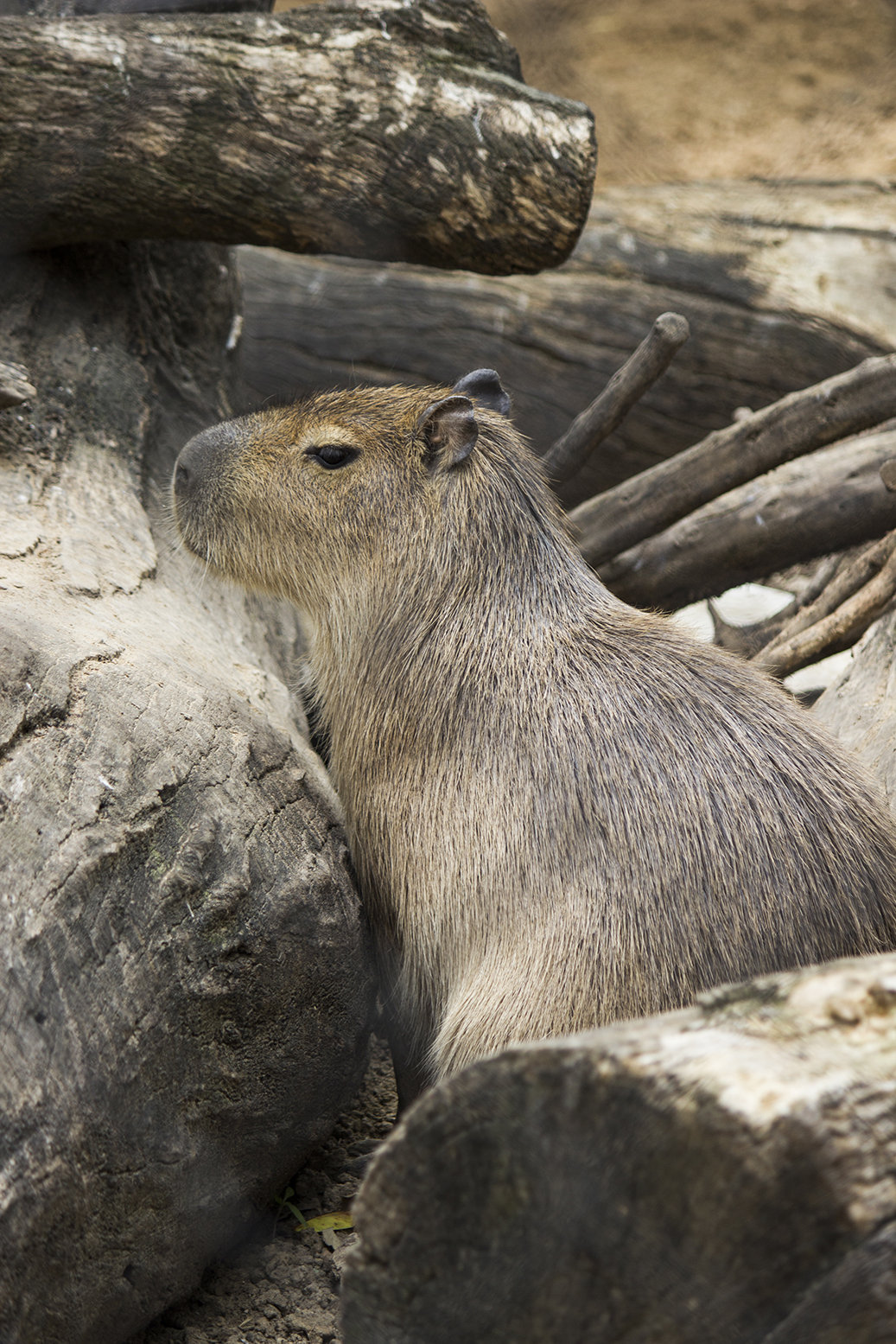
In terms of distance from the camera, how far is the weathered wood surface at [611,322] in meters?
5.13

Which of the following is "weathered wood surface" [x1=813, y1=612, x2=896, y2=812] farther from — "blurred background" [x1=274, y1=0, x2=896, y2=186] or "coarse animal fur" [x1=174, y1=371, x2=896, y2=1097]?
"blurred background" [x1=274, y1=0, x2=896, y2=186]

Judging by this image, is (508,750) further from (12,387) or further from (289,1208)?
(12,387)

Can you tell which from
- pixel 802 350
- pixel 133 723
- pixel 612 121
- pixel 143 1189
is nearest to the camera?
pixel 143 1189

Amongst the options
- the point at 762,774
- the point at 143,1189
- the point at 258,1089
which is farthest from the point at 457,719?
the point at 143,1189

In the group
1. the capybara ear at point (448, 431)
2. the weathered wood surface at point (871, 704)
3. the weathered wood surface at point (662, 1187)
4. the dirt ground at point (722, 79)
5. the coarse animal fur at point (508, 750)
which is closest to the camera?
the weathered wood surface at point (662, 1187)

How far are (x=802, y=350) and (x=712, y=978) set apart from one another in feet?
13.0

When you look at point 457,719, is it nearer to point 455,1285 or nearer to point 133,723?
point 133,723

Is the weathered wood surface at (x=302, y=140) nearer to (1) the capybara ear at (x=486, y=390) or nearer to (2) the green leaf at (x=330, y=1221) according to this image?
(1) the capybara ear at (x=486, y=390)

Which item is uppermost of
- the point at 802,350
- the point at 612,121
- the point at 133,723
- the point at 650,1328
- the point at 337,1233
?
the point at 612,121

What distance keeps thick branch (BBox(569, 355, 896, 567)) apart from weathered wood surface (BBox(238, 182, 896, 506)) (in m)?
1.55

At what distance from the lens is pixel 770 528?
3.47m

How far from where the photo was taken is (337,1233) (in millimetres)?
2256

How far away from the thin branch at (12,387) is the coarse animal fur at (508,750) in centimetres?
46

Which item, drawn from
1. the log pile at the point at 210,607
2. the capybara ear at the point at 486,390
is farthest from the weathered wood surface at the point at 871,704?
the capybara ear at the point at 486,390
